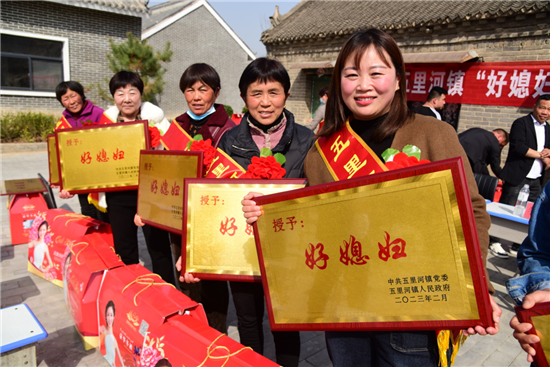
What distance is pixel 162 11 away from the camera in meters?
20.0

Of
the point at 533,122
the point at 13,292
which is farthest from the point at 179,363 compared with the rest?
the point at 533,122

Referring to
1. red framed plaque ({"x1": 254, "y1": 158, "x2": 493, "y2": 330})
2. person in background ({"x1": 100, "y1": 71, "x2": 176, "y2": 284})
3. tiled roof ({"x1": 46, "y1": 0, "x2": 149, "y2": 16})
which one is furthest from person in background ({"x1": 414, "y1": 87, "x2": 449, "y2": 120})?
tiled roof ({"x1": 46, "y1": 0, "x2": 149, "y2": 16})

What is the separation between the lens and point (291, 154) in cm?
204

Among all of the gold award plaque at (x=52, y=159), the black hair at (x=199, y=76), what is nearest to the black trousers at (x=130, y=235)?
the black hair at (x=199, y=76)

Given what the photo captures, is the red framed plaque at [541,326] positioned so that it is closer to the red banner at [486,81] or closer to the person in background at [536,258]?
the person in background at [536,258]

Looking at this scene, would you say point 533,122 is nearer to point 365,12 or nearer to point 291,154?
point 291,154

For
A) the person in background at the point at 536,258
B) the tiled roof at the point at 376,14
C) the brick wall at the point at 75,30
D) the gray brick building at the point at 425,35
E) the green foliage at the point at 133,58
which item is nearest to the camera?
the person in background at the point at 536,258

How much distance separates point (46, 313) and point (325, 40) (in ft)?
36.0

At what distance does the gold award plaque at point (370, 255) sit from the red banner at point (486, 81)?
8.61 m

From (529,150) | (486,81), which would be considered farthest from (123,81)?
(486,81)

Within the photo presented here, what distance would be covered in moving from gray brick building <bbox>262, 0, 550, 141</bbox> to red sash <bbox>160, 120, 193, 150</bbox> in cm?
819

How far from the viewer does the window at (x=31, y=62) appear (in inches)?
492

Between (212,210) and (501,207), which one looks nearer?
(212,210)

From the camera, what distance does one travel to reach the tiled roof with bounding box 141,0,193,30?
18328mm
